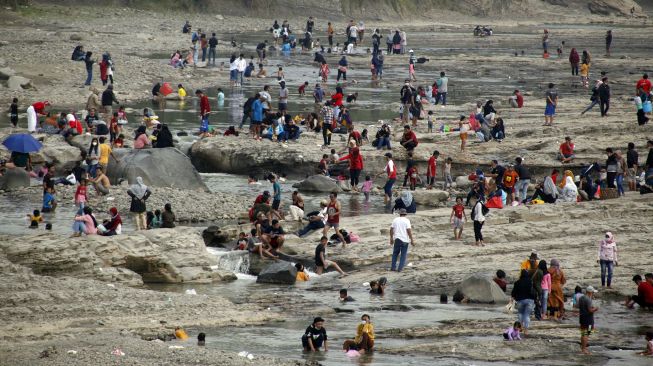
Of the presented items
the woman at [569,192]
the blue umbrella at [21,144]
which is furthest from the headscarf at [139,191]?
the woman at [569,192]

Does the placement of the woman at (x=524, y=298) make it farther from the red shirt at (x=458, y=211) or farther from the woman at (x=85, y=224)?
the woman at (x=85, y=224)

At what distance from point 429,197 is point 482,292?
9.10 meters

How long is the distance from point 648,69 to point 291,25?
2913 centimetres

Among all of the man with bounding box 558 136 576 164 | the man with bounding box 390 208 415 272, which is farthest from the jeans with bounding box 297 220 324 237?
the man with bounding box 558 136 576 164

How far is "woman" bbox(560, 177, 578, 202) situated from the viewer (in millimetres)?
29578

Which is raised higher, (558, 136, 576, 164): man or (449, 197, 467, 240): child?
(558, 136, 576, 164): man

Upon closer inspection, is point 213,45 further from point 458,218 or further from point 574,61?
point 458,218

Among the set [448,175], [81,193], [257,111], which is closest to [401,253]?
[81,193]

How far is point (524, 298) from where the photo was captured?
19938mm

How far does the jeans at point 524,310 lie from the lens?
19.9 metres

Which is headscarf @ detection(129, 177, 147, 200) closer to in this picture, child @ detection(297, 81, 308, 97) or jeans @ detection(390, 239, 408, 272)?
jeans @ detection(390, 239, 408, 272)

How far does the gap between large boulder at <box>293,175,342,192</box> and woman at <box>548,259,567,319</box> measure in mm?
11787

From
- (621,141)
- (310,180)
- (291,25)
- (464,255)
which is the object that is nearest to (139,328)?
(464,255)

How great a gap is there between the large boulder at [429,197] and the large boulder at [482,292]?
884 cm
